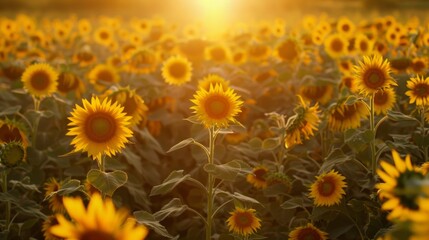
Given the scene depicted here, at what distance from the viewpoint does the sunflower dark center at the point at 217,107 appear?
2.87 m

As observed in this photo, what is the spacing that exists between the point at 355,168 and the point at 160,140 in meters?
1.83

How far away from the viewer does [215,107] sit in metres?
2.87

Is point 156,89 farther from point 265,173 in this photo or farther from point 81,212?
point 81,212

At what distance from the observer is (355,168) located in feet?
10.8

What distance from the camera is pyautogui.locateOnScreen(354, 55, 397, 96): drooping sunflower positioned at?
9.71 ft

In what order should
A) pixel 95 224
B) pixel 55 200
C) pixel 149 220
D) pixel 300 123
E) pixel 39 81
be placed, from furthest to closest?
pixel 39 81
pixel 55 200
pixel 300 123
pixel 149 220
pixel 95 224

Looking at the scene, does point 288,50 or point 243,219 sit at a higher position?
point 288,50

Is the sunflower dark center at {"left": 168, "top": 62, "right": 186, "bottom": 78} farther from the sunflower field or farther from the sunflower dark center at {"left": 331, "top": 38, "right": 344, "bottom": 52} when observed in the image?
the sunflower dark center at {"left": 331, "top": 38, "right": 344, "bottom": 52}

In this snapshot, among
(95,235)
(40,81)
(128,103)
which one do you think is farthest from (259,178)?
(95,235)

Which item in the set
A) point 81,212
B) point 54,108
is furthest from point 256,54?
point 81,212

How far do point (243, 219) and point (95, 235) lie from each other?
1627 mm

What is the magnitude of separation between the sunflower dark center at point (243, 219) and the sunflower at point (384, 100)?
3.72 ft

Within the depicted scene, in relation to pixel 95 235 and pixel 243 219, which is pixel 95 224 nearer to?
pixel 95 235

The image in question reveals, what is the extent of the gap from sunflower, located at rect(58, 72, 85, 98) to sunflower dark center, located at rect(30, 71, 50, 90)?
778mm
